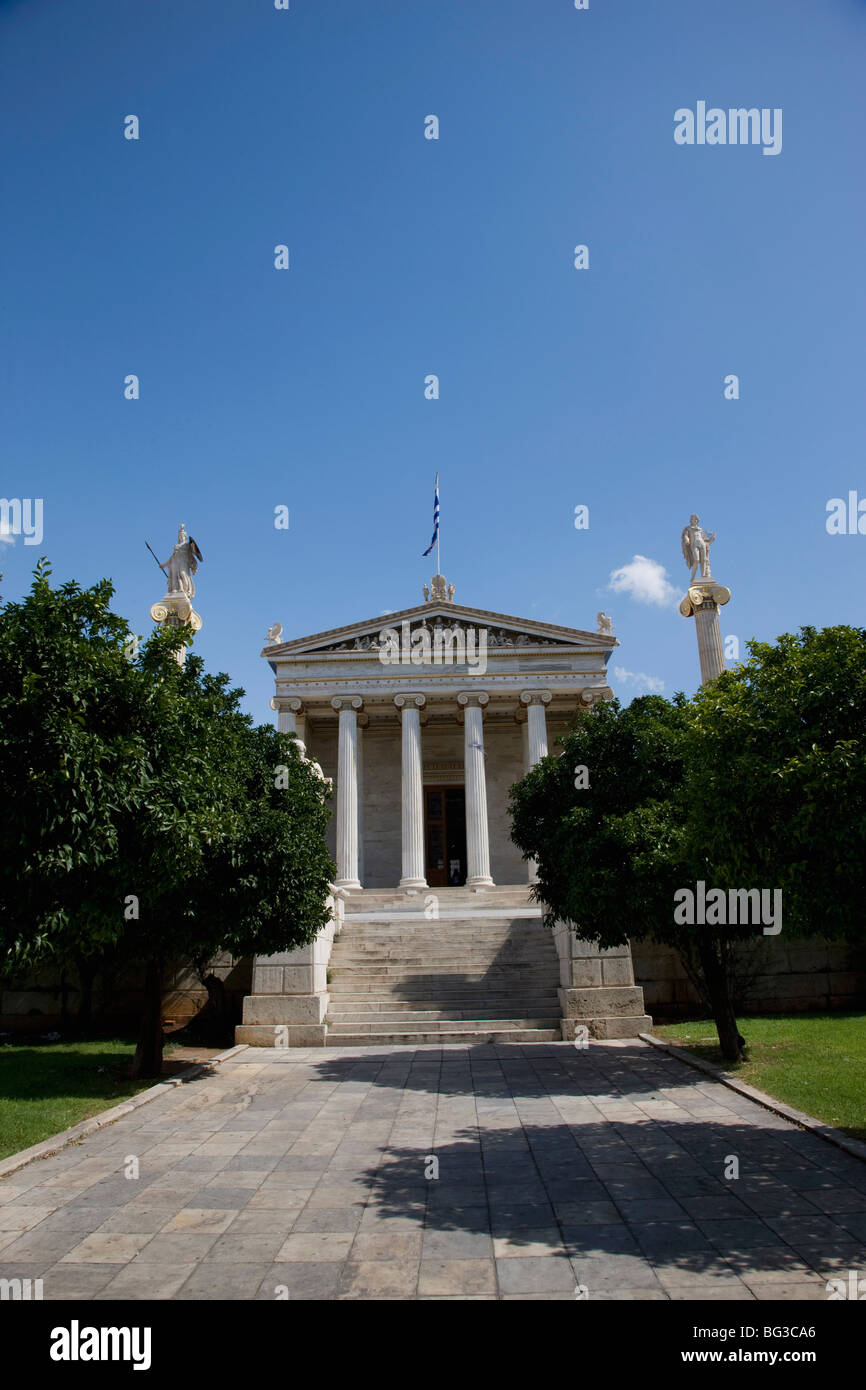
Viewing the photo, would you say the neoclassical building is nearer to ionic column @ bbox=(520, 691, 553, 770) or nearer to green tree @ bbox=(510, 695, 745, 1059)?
ionic column @ bbox=(520, 691, 553, 770)

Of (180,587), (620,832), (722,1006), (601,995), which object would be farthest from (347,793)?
(722,1006)

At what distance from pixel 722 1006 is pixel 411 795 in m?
22.8

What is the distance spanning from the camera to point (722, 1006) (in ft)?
45.7

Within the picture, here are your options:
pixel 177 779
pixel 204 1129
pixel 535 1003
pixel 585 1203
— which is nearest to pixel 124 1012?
pixel 535 1003

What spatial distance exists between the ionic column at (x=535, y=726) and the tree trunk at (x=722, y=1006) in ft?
70.2

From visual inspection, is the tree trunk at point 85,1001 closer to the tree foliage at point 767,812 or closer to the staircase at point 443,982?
the staircase at point 443,982

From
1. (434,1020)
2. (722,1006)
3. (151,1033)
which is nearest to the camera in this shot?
(722,1006)

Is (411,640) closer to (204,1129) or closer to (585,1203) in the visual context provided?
(204,1129)

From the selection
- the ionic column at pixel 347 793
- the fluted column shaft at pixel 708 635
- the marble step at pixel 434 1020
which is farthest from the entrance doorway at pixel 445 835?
the marble step at pixel 434 1020

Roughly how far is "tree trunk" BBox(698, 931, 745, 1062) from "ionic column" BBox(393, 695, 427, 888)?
68.5 ft

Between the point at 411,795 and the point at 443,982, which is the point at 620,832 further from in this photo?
the point at 411,795

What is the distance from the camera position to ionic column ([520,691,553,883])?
36062 mm
